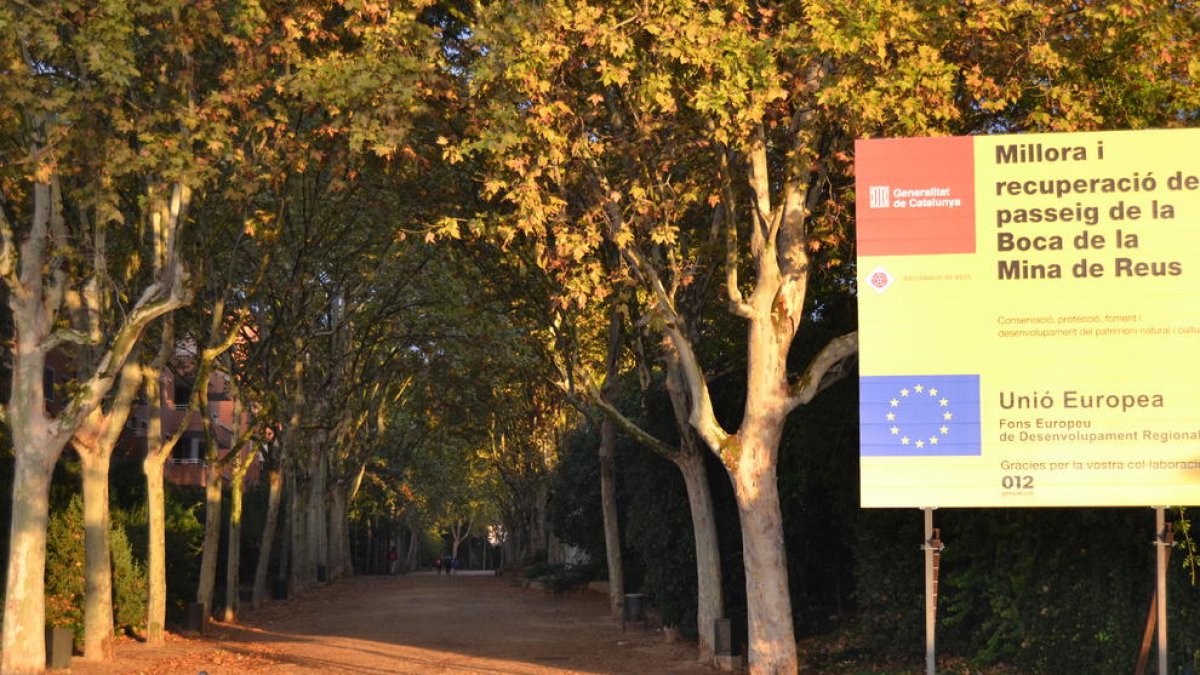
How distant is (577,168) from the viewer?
20.3 meters

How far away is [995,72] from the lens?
18719 millimetres

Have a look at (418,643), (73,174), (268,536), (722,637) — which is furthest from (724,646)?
(268,536)

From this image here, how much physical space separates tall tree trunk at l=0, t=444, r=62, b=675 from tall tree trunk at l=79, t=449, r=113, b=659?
2418 millimetres

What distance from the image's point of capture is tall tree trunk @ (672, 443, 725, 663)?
23.8 m

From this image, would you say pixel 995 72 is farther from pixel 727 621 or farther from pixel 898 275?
pixel 727 621

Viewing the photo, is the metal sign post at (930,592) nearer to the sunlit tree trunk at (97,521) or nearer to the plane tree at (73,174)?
the plane tree at (73,174)

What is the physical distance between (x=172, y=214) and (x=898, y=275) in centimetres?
1148

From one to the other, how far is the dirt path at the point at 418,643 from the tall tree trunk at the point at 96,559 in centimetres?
46

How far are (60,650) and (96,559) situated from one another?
1.87 meters

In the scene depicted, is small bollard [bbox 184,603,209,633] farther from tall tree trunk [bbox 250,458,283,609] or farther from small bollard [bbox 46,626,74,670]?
tall tree trunk [bbox 250,458,283,609]

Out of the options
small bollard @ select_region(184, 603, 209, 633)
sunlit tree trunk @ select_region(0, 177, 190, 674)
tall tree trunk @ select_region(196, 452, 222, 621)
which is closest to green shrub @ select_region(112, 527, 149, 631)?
small bollard @ select_region(184, 603, 209, 633)

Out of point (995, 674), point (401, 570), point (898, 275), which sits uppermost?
point (898, 275)

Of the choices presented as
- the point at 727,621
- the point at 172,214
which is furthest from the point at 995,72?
the point at 172,214

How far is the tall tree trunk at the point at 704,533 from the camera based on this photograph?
935 inches
